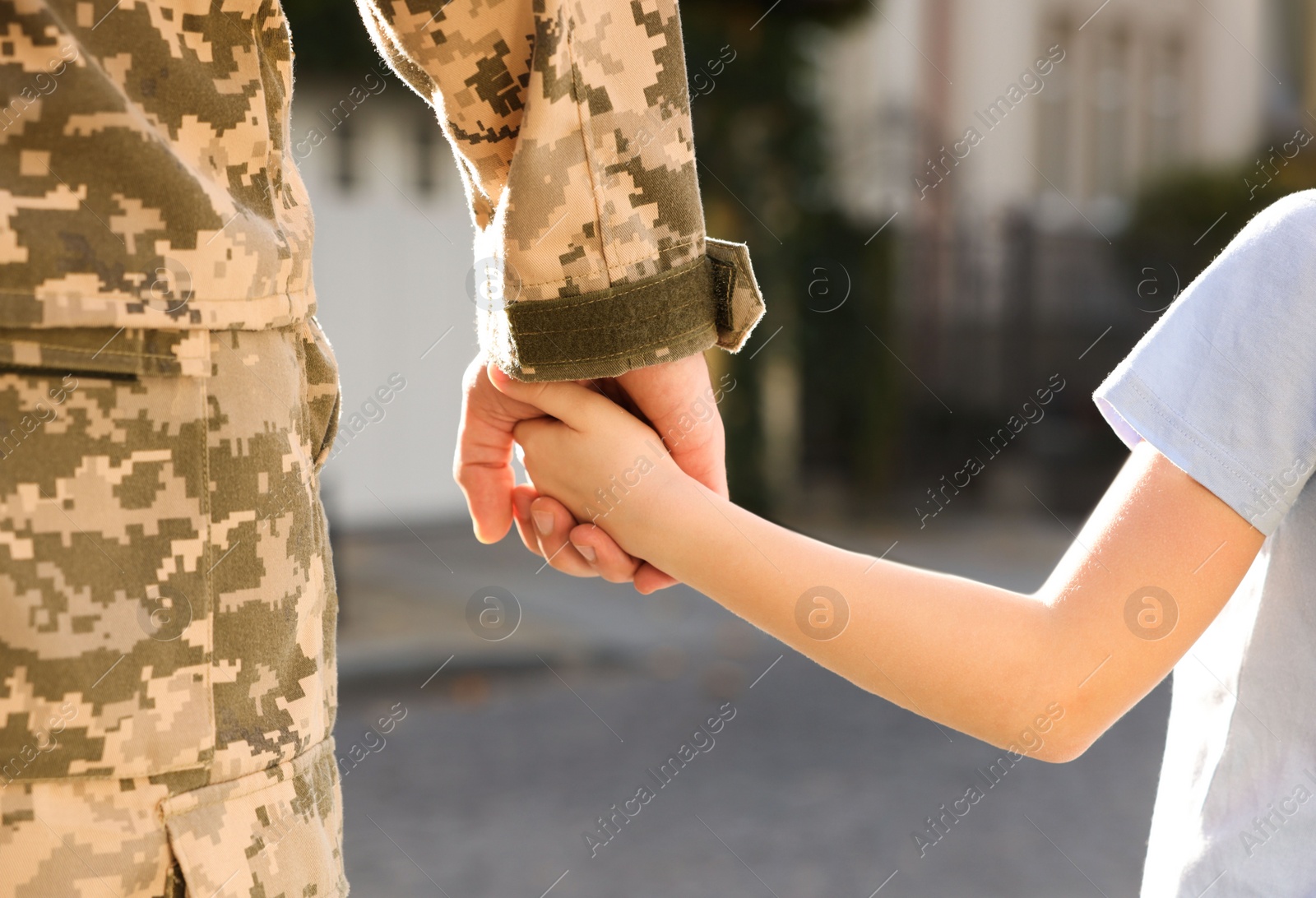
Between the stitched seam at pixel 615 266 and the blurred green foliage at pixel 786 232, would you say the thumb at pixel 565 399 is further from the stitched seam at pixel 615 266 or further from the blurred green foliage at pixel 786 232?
the blurred green foliage at pixel 786 232

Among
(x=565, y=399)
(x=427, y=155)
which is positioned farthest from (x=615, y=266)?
(x=427, y=155)

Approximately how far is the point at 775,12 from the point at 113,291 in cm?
988

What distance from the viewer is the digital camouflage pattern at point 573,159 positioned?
1.34m

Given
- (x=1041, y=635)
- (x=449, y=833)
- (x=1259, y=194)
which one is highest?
(x=1041, y=635)

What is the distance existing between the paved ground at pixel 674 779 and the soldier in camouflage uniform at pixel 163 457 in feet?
9.27

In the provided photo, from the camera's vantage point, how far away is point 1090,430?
1179 cm

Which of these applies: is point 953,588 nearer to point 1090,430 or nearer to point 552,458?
point 552,458

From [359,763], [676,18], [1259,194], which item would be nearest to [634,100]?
[676,18]

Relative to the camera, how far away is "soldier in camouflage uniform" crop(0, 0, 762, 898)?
41.1 inches

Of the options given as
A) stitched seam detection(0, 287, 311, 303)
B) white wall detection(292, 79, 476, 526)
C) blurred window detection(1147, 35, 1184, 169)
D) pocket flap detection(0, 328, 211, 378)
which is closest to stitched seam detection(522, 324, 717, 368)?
stitched seam detection(0, 287, 311, 303)

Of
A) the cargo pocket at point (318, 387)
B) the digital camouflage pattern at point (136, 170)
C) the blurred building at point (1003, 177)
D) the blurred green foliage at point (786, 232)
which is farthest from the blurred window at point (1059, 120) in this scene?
the digital camouflage pattern at point (136, 170)

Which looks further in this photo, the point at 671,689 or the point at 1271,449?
the point at 671,689

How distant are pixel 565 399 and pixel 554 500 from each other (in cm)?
15

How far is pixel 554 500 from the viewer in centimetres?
155
